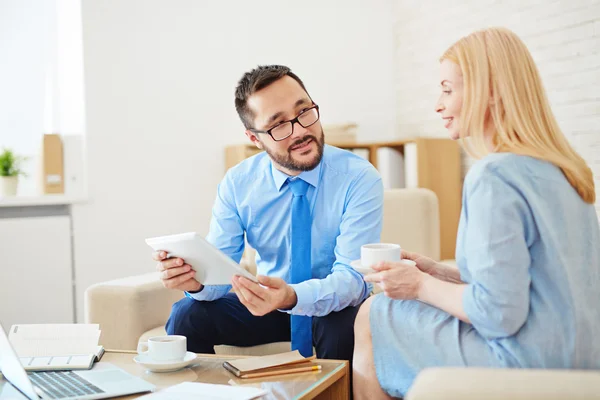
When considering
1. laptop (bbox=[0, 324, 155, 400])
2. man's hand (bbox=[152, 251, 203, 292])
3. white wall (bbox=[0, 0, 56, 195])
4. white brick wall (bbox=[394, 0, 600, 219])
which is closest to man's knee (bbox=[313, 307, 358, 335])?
man's hand (bbox=[152, 251, 203, 292])

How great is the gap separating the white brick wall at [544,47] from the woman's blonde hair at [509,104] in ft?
6.06

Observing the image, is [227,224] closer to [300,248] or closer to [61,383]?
[300,248]

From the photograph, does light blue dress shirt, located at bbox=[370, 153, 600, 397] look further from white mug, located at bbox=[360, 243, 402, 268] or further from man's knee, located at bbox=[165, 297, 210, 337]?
man's knee, located at bbox=[165, 297, 210, 337]

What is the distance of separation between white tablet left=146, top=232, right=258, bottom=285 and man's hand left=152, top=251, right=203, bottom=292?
0.7 inches

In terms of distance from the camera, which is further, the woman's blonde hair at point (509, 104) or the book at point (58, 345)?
the book at point (58, 345)

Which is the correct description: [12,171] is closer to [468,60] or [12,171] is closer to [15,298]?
[15,298]

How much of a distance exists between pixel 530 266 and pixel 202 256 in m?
0.77

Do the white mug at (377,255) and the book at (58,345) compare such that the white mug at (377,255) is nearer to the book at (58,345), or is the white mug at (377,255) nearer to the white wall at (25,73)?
the book at (58,345)

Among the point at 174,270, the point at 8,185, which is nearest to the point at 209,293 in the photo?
the point at 174,270

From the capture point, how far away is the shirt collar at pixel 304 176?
2.15 meters

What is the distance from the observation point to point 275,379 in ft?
4.94

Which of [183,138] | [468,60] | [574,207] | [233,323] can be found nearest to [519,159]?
[574,207]

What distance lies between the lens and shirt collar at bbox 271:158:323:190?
2.15 meters

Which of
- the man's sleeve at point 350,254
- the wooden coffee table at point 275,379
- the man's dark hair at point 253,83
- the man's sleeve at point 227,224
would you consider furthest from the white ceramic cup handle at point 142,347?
the man's dark hair at point 253,83
